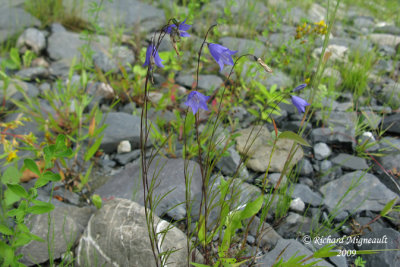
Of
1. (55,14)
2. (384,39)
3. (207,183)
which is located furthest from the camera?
(384,39)

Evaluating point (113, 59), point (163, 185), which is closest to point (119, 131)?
point (163, 185)

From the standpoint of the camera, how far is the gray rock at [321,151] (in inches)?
97.7

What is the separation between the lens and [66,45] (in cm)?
380

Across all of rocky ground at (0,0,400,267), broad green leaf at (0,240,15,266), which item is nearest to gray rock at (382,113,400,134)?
rocky ground at (0,0,400,267)

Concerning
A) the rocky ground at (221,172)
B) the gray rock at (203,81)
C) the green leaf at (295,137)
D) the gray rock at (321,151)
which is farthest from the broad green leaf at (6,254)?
the gray rock at (203,81)

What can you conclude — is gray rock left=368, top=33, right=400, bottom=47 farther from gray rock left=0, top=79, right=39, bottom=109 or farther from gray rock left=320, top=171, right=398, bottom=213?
gray rock left=0, top=79, right=39, bottom=109

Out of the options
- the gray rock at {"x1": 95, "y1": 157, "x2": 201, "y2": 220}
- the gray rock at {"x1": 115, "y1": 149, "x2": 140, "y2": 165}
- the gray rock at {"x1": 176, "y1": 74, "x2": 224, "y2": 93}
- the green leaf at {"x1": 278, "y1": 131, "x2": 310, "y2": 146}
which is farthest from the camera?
the gray rock at {"x1": 176, "y1": 74, "x2": 224, "y2": 93}

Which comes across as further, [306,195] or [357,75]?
[357,75]

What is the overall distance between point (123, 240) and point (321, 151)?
1.51 metres

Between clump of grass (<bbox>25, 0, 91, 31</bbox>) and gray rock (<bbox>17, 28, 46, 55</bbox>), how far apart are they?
0.43m

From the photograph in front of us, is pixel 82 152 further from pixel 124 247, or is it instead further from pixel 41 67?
pixel 41 67

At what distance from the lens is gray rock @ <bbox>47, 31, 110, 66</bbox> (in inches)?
141

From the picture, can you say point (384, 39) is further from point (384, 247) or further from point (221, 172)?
point (384, 247)

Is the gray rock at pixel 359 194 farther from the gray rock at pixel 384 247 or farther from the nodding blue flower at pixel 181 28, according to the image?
the nodding blue flower at pixel 181 28
